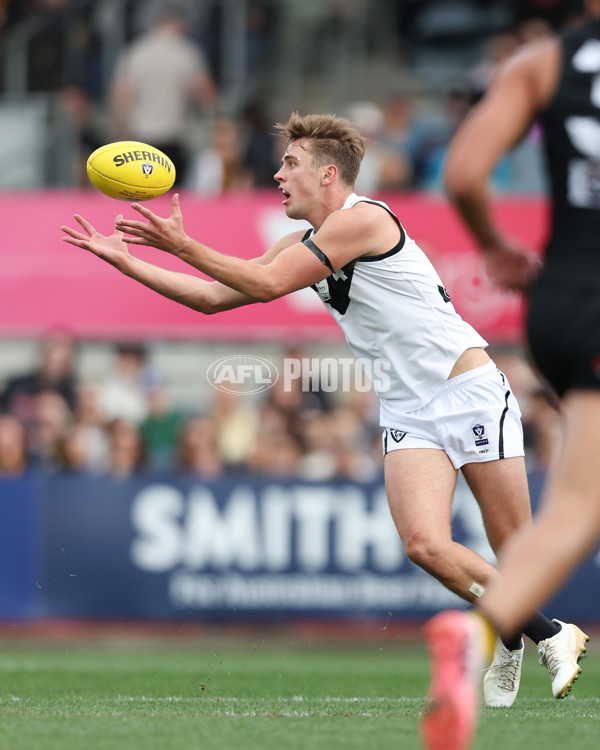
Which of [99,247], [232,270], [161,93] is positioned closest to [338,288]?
[232,270]

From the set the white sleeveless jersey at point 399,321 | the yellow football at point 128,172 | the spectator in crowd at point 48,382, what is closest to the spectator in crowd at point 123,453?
the spectator in crowd at point 48,382

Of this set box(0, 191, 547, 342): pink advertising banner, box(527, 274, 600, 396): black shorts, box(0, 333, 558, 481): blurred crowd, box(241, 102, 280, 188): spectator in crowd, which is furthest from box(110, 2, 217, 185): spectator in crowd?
box(527, 274, 600, 396): black shorts

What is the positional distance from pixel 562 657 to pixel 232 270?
2.33 meters

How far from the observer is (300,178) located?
20.5 feet

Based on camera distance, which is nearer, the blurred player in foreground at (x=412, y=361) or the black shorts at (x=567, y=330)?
the black shorts at (x=567, y=330)

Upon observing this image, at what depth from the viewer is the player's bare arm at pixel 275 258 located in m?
5.29

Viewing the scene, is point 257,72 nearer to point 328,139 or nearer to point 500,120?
point 328,139

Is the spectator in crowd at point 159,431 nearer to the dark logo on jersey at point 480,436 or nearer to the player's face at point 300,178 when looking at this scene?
the player's face at point 300,178

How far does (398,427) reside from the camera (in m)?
6.15

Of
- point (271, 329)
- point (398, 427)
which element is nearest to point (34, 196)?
point (271, 329)

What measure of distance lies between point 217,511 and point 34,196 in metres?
4.24

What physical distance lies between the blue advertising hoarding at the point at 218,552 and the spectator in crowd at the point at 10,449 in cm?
30

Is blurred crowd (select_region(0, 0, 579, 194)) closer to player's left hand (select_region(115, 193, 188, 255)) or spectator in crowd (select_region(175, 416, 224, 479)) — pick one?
spectator in crowd (select_region(175, 416, 224, 479))

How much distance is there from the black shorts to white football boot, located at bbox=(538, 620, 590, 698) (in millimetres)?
2407
